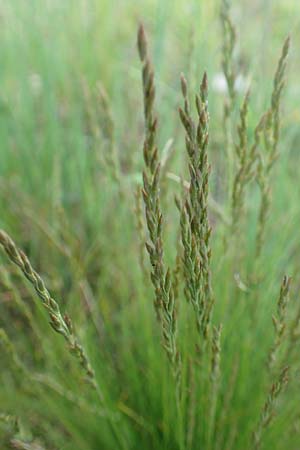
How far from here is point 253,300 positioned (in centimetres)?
110

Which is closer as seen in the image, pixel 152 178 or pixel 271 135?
pixel 152 178

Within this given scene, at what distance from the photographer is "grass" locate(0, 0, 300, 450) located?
71cm

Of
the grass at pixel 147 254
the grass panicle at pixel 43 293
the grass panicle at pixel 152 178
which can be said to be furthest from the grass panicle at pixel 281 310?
the grass panicle at pixel 43 293

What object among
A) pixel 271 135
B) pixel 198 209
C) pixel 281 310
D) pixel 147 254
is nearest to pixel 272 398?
pixel 281 310

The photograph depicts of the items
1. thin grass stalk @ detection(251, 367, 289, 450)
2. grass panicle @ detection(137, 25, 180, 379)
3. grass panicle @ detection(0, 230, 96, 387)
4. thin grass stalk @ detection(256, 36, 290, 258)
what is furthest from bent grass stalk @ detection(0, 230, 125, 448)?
thin grass stalk @ detection(256, 36, 290, 258)

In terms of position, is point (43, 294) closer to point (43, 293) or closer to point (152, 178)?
point (43, 293)

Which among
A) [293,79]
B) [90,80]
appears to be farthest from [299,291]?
[293,79]

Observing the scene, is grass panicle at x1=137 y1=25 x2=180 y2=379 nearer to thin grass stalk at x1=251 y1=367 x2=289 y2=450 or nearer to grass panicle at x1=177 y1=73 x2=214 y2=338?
grass panicle at x1=177 y1=73 x2=214 y2=338

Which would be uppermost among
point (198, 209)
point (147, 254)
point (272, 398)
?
point (147, 254)

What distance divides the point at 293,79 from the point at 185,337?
5.86 ft

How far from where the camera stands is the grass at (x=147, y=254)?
2.31 feet

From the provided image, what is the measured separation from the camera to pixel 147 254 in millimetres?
1240

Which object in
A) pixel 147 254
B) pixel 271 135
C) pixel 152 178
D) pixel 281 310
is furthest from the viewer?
pixel 147 254

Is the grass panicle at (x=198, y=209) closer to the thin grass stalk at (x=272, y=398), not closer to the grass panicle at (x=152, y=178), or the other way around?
the grass panicle at (x=152, y=178)
